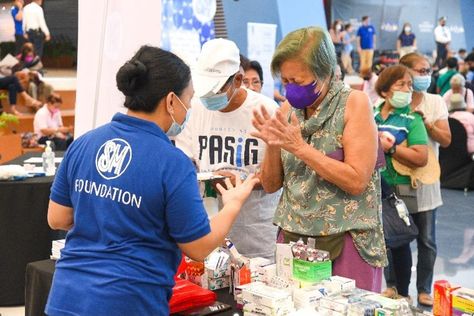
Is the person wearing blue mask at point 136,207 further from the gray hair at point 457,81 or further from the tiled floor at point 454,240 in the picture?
the gray hair at point 457,81

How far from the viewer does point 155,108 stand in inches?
74.4

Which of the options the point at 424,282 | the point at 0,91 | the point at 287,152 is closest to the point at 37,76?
the point at 0,91

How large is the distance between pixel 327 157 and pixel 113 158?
0.75 metres

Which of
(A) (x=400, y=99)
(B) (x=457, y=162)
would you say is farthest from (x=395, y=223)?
(B) (x=457, y=162)

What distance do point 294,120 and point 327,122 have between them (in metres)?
0.12

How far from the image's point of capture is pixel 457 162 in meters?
8.92

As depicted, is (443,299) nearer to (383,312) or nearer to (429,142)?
(383,312)

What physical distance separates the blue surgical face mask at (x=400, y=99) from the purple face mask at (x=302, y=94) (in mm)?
1687

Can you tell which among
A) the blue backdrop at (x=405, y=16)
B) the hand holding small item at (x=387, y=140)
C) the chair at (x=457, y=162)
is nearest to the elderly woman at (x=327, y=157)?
the hand holding small item at (x=387, y=140)

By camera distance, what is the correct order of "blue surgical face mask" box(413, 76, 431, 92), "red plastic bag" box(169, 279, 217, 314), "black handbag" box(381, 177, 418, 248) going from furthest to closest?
1. "blue surgical face mask" box(413, 76, 431, 92)
2. "black handbag" box(381, 177, 418, 248)
3. "red plastic bag" box(169, 279, 217, 314)

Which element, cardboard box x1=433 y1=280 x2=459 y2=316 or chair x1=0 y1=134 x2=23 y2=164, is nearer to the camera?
cardboard box x1=433 y1=280 x2=459 y2=316

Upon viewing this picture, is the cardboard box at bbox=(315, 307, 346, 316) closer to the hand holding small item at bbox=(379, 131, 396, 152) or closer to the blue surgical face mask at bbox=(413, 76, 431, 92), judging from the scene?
the hand holding small item at bbox=(379, 131, 396, 152)

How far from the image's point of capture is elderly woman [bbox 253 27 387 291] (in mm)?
2279

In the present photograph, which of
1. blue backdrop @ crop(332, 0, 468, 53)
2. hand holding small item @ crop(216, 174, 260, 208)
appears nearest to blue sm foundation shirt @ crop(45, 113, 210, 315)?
hand holding small item @ crop(216, 174, 260, 208)
